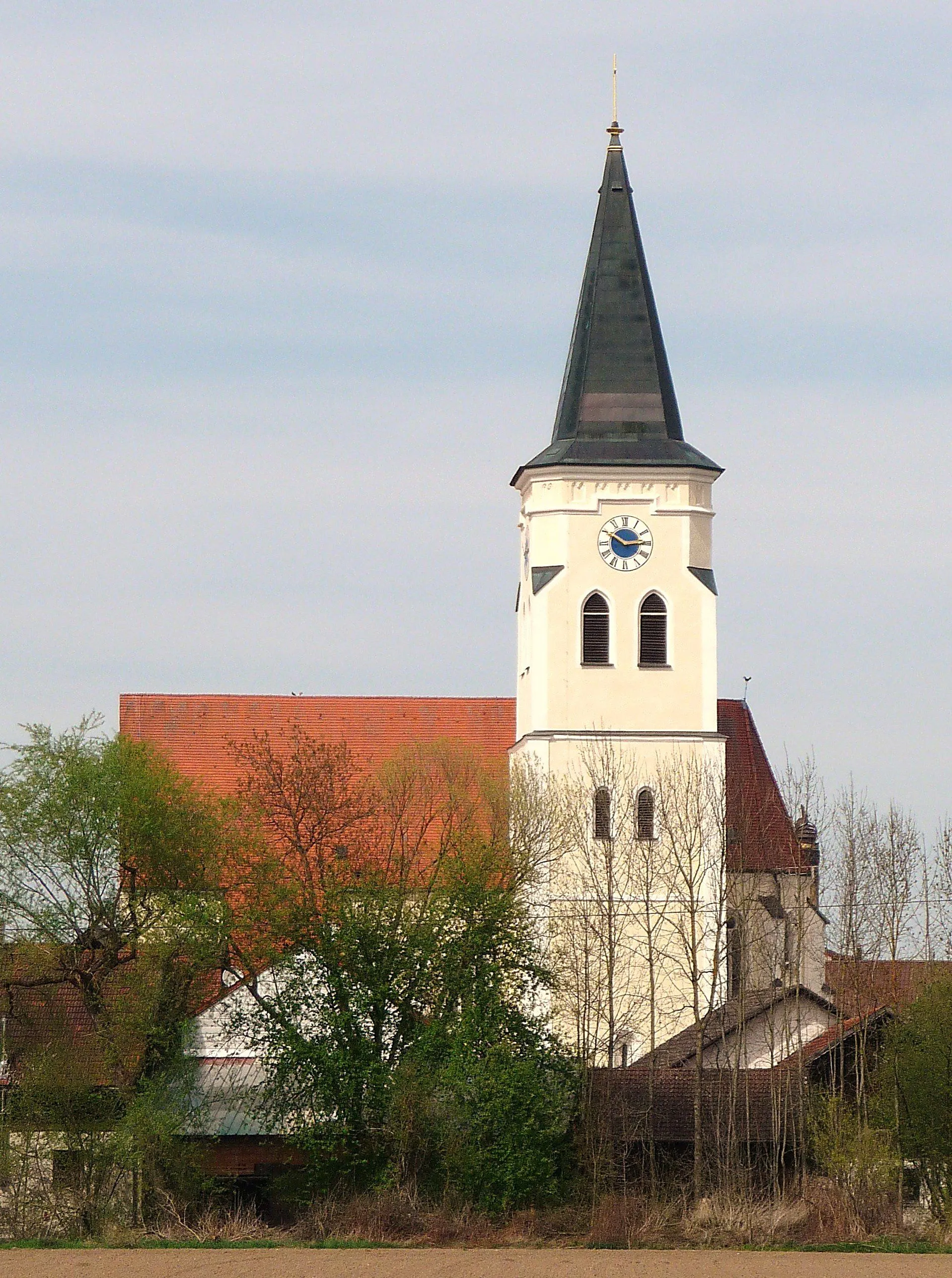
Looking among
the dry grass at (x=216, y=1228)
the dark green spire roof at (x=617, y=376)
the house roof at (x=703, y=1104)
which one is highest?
the dark green spire roof at (x=617, y=376)

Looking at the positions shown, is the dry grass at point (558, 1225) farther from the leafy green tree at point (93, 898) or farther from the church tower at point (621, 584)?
the church tower at point (621, 584)

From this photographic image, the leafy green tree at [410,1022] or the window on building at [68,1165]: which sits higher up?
the leafy green tree at [410,1022]

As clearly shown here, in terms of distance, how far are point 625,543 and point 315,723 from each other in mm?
9414

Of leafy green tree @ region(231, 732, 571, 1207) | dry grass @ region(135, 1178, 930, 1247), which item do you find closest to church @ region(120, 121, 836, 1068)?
leafy green tree @ region(231, 732, 571, 1207)

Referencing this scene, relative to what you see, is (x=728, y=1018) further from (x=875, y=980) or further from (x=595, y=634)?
(x=595, y=634)

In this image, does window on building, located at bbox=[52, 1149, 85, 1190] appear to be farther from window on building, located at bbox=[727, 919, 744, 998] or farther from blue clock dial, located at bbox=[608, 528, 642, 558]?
blue clock dial, located at bbox=[608, 528, 642, 558]

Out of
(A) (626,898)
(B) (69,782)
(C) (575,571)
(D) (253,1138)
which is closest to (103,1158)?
(D) (253,1138)

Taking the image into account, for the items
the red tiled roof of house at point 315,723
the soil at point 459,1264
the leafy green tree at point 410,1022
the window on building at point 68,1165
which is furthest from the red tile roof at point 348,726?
the soil at point 459,1264

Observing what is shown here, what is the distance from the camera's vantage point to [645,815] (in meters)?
50.3

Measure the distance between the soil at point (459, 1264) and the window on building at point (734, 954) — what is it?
1178 cm

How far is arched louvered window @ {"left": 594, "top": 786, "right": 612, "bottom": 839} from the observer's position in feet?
163

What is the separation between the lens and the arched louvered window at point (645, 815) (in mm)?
50062

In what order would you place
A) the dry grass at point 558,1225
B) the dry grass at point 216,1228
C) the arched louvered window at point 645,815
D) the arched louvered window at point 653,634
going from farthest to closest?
the arched louvered window at point 653,634 < the arched louvered window at point 645,815 < the dry grass at point 558,1225 < the dry grass at point 216,1228

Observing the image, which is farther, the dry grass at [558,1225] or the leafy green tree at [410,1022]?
the leafy green tree at [410,1022]
